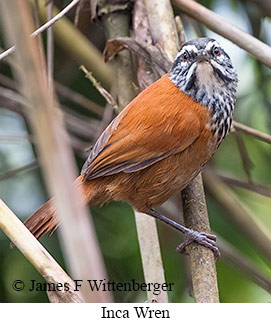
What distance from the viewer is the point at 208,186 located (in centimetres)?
299

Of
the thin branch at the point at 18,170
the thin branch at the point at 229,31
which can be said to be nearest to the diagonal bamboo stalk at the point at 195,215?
the thin branch at the point at 229,31

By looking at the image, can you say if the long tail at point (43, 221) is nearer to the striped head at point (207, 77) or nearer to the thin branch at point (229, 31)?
the striped head at point (207, 77)

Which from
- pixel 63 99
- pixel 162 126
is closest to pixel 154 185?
pixel 162 126

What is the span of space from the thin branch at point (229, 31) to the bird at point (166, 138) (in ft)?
0.32

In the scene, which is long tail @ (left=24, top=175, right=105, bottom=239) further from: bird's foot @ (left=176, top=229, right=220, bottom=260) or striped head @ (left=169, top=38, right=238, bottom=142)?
striped head @ (left=169, top=38, right=238, bottom=142)

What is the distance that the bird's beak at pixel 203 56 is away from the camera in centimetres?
252

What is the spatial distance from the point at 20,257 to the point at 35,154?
69cm

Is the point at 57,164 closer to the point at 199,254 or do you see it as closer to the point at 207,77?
the point at 199,254

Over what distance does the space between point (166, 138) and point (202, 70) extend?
0.39m

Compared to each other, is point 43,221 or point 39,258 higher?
point 43,221

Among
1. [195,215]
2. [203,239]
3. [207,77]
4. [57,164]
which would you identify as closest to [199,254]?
[203,239]

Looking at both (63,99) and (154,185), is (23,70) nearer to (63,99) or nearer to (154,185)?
(154,185)

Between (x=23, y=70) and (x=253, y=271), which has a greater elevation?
(x=253, y=271)

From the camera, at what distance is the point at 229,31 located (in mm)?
2605
